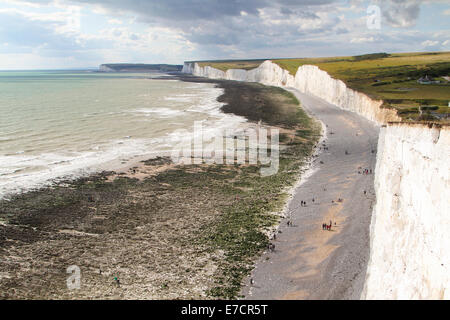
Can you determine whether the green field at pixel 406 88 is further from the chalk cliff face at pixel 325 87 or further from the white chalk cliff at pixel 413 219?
the white chalk cliff at pixel 413 219

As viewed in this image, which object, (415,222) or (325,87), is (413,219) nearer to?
(415,222)

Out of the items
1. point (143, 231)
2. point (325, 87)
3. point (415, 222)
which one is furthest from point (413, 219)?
point (325, 87)

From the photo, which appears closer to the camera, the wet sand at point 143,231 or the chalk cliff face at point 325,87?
the wet sand at point 143,231

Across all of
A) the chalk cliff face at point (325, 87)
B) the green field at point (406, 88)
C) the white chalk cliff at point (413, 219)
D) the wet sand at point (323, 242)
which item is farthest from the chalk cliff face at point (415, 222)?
the chalk cliff face at point (325, 87)

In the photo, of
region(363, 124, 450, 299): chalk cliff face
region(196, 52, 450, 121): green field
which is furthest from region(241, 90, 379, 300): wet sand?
region(196, 52, 450, 121): green field

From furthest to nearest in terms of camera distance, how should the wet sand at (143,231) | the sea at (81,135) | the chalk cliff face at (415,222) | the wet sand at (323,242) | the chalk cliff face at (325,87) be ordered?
the chalk cliff face at (325,87) → the sea at (81,135) → the wet sand at (143,231) → the wet sand at (323,242) → the chalk cliff face at (415,222)

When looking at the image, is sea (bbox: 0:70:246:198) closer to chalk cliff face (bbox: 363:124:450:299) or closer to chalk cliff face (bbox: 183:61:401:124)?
chalk cliff face (bbox: 183:61:401:124)
